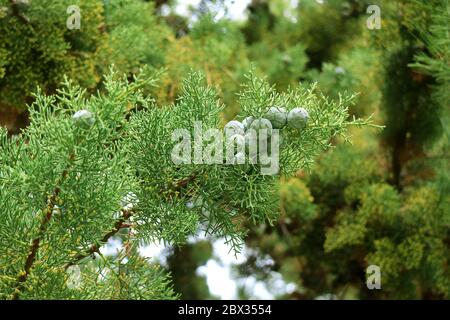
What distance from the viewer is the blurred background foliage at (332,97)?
0.98 metres

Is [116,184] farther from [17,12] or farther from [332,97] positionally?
[332,97]

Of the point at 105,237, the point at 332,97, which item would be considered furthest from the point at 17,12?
the point at 332,97

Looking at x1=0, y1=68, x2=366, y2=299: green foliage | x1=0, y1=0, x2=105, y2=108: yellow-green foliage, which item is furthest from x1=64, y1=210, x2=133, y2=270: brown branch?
x1=0, y1=0, x2=105, y2=108: yellow-green foliage

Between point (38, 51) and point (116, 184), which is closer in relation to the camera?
point (116, 184)

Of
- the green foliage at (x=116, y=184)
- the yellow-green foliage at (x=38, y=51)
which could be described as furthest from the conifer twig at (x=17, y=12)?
the green foliage at (x=116, y=184)

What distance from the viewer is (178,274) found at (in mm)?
1495

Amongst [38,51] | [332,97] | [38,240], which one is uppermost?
[332,97]

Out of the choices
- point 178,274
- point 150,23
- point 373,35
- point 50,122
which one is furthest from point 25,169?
A: point 178,274

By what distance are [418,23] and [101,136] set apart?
27.8 inches

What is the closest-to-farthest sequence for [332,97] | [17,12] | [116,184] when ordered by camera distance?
[116,184], [17,12], [332,97]

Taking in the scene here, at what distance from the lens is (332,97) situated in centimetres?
138

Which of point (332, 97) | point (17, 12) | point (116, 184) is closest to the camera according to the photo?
point (116, 184)

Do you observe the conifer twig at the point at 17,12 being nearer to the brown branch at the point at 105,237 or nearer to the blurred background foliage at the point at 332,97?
the blurred background foliage at the point at 332,97

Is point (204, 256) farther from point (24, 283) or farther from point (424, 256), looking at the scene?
point (24, 283)
